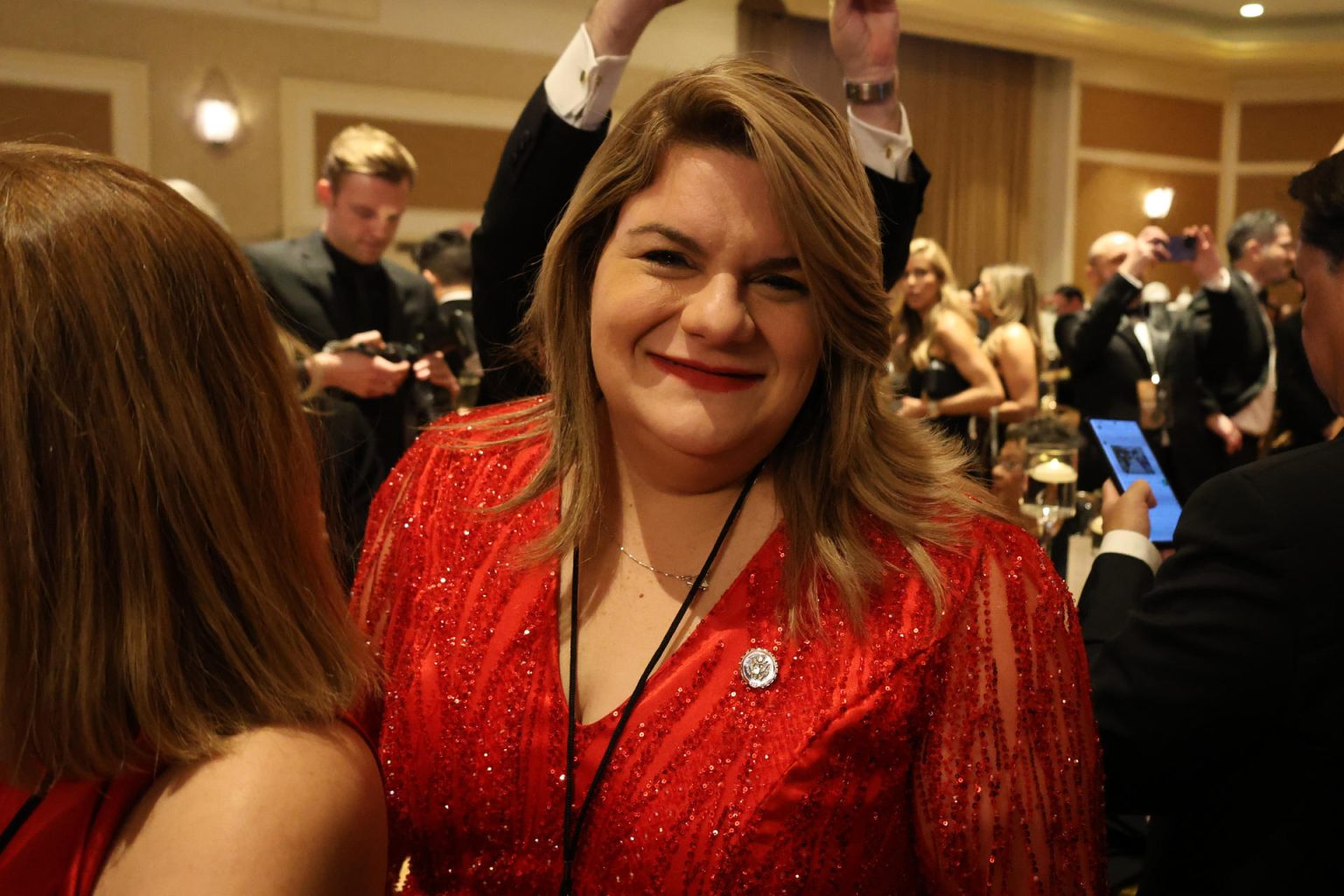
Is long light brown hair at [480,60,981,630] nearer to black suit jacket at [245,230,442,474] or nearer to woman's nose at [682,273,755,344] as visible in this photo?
woman's nose at [682,273,755,344]

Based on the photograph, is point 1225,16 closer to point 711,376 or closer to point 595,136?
point 595,136

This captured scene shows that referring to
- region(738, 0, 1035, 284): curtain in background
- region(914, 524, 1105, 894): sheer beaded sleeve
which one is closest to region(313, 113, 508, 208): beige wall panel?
region(738, 0, 1035, 284): curtain in background

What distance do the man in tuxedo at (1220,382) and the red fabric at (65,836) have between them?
14.0 ft

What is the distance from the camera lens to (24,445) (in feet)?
2.58

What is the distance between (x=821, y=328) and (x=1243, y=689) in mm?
609

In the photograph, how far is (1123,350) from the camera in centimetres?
436

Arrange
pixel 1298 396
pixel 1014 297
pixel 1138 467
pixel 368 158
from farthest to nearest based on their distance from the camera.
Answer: pixel 1014 297, pixel 1298 396, pixel 368 158, pixel 1138 467

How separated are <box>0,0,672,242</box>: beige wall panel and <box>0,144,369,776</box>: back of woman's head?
236 inches

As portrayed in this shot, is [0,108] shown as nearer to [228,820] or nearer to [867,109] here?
[867,109]

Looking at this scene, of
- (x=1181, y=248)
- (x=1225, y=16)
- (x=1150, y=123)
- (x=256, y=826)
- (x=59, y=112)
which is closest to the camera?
(x=256, y=826)

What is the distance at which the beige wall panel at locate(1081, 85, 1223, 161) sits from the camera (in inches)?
419

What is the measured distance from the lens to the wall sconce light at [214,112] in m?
6.38

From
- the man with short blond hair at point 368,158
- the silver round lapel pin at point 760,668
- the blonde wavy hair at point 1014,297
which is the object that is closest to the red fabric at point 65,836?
the silver round lapel pin at point 760,668

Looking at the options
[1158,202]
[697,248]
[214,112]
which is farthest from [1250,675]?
[1158,202]
